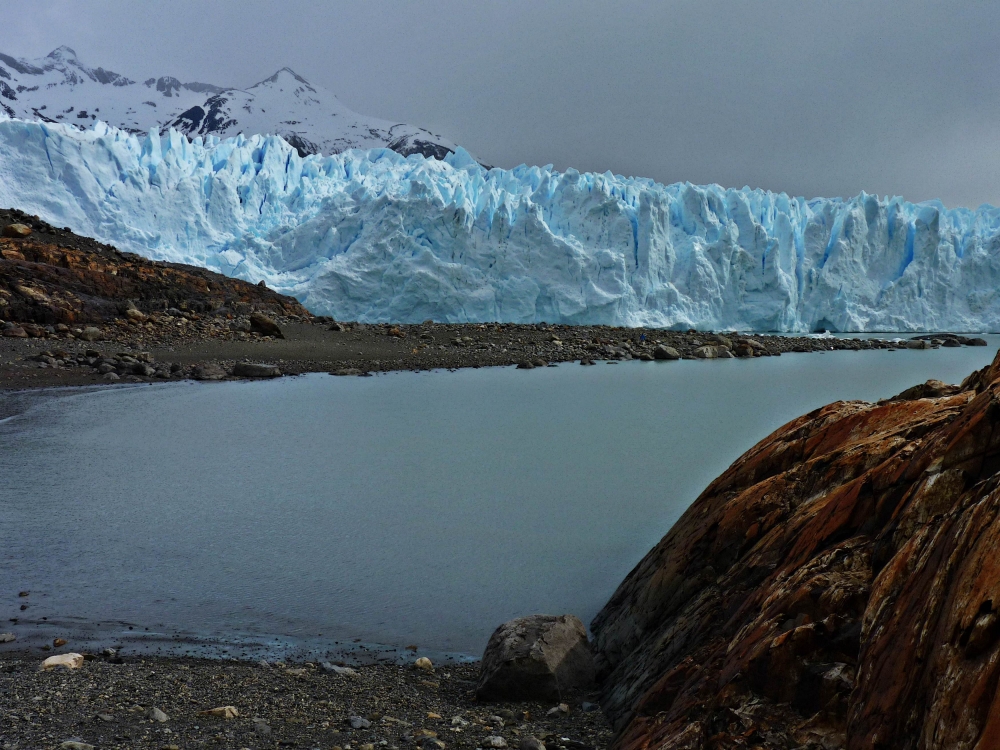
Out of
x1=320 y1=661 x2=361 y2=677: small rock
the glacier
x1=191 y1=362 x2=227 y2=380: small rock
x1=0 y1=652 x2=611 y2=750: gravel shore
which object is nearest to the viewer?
x1=0 y1=652 x2=611 y2=750: gravel shore

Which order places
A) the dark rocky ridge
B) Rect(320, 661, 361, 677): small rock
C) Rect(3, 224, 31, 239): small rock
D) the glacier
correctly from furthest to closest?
the glacier
Rect(3, 224, 31, 239): small rock
the dark rocky ridge
Rect(320, 661, 361, 677): small rock

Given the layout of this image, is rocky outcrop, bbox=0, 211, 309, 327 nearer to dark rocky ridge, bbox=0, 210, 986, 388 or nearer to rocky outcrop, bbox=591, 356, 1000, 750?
dark rocky ridge, bbox=0, 210, 986, 388

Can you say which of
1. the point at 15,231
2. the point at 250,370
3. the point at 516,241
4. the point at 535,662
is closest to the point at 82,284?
the point at 15,231

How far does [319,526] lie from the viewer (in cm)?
591

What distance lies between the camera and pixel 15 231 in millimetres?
18609

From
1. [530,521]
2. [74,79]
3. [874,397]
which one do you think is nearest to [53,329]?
[530,521]

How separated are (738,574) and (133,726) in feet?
7.90

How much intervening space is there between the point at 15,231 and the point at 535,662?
20501mm

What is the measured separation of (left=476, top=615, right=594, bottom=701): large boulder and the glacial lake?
1.77 ft

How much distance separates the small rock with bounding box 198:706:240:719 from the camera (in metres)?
Answer: 2.87

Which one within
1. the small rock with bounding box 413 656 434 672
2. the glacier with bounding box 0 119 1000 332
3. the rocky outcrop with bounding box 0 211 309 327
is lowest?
the small rock with bounding box 413 656 434 672

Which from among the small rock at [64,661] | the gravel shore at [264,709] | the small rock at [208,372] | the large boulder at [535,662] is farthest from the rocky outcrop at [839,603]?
the small rock at [208,372]

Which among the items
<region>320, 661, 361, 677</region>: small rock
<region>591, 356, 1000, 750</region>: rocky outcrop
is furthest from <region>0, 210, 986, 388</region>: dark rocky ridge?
<region>591, 356, 1000, 750</region>: rocky outcrop

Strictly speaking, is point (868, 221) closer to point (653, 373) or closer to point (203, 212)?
point (653, 373)
